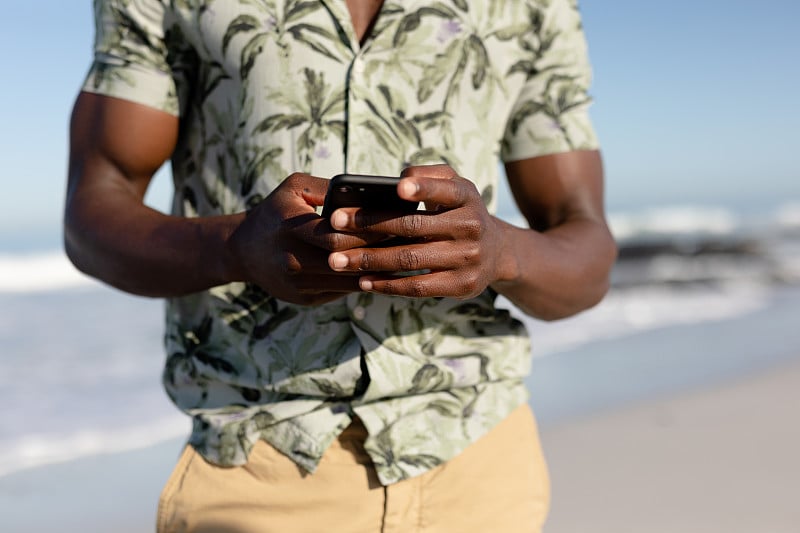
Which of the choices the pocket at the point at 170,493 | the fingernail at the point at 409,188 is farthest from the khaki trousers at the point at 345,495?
the fingernail at the point at 409,188

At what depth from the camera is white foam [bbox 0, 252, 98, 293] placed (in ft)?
61.1

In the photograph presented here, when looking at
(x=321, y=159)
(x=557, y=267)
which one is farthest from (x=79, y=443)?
(x=557, y=267)

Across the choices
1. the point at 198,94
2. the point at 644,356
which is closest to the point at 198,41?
the point at 198,94

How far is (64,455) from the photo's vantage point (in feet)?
17.6

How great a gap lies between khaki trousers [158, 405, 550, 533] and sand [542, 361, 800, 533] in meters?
2.67

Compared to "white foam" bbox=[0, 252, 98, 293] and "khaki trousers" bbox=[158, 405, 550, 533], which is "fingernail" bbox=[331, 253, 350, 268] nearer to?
"khaki trousers" bbox=[158, 405, 550, 533]

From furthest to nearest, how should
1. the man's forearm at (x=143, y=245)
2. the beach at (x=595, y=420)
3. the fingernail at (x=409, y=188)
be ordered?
1. the beach at (x=595, y=420)
2. the man's forearm at (x=143, y=245)
3. the fingernail at (x=409, y=188)

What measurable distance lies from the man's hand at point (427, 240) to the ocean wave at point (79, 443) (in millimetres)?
4739

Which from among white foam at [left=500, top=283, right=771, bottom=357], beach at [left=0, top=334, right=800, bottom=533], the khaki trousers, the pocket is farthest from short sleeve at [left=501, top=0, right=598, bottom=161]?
white foam at [left=500, top=283, right=771, bottom=357]

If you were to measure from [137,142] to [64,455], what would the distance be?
4351mm

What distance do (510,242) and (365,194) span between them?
363 mm

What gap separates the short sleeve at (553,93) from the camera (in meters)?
1.73

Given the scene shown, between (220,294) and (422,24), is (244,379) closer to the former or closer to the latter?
(220,294)

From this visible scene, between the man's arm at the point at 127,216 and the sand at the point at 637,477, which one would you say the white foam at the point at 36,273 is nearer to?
the sand at the point at 637,477
